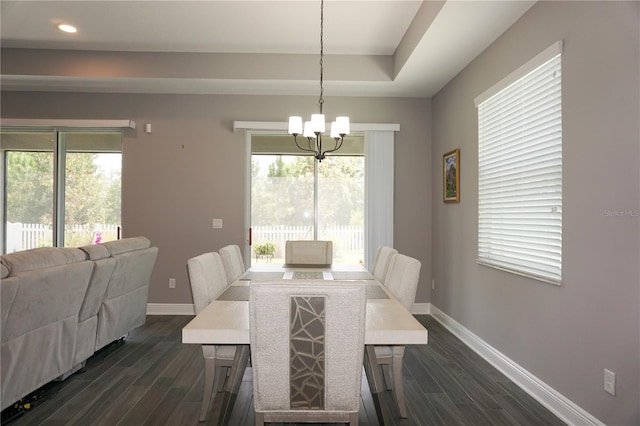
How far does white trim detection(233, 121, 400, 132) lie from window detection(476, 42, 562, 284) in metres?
1.40

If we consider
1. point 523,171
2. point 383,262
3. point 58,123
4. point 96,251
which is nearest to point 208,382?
point 96,251

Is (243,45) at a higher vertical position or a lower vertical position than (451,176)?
higher

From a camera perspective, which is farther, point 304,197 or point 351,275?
point 304,197

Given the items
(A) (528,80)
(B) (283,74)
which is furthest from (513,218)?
(B) (283,74)

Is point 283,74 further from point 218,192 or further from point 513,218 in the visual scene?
point 513,218

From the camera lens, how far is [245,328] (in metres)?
1.67

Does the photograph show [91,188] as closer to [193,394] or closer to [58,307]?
[58,307]

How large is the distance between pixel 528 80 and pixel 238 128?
3229 mm

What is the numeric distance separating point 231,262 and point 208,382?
1105mm

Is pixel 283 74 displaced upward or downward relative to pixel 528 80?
upward

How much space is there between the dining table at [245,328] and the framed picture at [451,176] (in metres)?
1.84

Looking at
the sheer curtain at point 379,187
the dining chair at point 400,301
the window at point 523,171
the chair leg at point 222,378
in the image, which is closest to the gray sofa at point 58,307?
the chair leg at point 222,378

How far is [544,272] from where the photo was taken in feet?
8.48

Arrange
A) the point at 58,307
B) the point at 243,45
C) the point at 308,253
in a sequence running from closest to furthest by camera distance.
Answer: the point at 58,307
the point at 308,253
the point at 243,45
